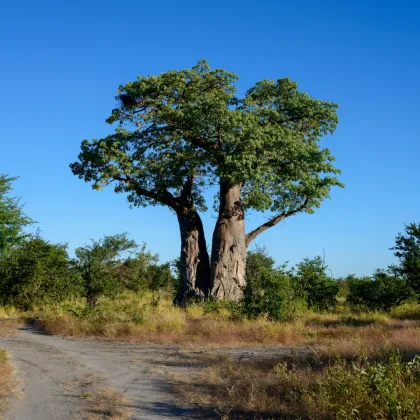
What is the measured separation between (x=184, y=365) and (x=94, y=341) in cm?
497

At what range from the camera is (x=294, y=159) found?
60.4 feet

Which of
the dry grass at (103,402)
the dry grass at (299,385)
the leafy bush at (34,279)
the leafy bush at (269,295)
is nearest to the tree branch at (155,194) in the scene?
the leafy bush at (269,295)

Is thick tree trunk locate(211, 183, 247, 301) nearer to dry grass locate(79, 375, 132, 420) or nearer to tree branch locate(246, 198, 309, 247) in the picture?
tree branch locate(246, 198, 309, 247)

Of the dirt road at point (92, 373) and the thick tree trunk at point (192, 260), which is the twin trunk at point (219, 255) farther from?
the dirt road at point (92, 373)

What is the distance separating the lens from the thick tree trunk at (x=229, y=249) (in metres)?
19.3

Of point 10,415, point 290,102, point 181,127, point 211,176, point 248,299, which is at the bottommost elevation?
point 10,415

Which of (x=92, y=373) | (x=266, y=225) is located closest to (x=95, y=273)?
(x=266, y=225)

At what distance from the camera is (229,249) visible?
1955 centimetres

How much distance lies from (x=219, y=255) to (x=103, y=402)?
43.0 feet

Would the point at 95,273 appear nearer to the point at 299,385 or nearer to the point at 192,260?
the point at 192,260

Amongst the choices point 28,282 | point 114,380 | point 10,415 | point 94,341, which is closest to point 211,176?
point 94,341

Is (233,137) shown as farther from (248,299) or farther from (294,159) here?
(248,299)

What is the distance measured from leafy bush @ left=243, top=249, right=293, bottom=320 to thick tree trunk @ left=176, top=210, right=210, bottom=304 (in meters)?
1.91

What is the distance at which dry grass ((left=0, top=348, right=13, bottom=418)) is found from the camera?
650cm
